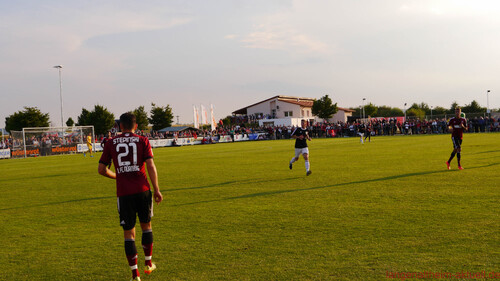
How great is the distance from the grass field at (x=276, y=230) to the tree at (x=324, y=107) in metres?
74.8

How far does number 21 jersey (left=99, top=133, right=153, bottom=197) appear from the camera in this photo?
5074 mm

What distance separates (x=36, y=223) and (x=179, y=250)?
13.1 feet

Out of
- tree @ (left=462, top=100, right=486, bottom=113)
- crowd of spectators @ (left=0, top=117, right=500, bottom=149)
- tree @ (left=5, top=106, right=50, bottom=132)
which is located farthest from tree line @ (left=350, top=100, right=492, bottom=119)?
tree @ (left=5, top=106, right=50, bottom=132)

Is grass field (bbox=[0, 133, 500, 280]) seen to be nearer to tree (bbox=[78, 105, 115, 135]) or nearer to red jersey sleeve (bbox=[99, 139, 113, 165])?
red jersey sleeve (bbox=[99, 139, 113, 165])

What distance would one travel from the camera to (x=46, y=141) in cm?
4022

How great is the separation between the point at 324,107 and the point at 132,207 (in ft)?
274

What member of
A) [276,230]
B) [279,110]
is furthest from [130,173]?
[279,110]

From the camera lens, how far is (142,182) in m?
5.21

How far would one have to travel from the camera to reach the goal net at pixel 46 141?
3909 cm

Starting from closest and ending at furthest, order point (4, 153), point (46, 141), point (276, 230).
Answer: point (276, 230), point (4, 153), point (46, 141)

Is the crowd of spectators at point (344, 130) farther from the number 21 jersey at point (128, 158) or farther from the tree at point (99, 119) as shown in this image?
the number 21 jersey at point (128, 158)

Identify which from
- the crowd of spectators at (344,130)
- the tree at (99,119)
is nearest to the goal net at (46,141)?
the crowd of spectators at (344,130)

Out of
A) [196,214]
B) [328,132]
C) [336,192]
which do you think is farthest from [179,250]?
[328,132]

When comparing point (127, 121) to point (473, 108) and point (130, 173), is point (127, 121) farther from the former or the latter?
point (473, 108)
